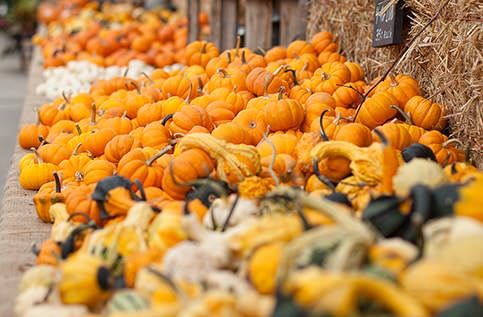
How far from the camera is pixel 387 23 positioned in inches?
143

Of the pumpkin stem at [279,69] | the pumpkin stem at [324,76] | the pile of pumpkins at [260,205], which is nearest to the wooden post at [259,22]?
the pile of pumpkins at [260,205]

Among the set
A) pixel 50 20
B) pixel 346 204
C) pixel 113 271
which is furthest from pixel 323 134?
pixel 50 20

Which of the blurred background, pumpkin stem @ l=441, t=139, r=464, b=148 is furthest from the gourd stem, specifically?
the blurred background

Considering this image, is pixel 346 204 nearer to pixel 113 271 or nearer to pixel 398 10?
pixel 113 271

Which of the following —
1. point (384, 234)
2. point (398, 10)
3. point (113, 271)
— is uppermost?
point (398, 10)

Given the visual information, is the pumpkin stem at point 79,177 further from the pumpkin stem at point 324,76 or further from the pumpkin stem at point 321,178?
the pumpkin stem at point 324,76

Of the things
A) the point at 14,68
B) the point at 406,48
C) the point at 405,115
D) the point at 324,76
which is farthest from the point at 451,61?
the point at 14,68

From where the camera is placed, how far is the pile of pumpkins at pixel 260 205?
157 centimetres

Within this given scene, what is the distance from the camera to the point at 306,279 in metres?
1.48

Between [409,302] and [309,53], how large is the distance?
3.23 meters

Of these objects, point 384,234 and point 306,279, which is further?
point 384,234

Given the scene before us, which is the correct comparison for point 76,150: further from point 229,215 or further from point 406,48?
point 406,48

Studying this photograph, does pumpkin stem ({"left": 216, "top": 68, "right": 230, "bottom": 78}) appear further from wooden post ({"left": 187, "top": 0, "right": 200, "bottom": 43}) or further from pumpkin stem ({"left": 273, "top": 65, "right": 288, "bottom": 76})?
wooden post ({"left": 187, "top": 0, "right": 200, "bottom": 43})

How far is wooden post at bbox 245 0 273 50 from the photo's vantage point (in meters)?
5.77
